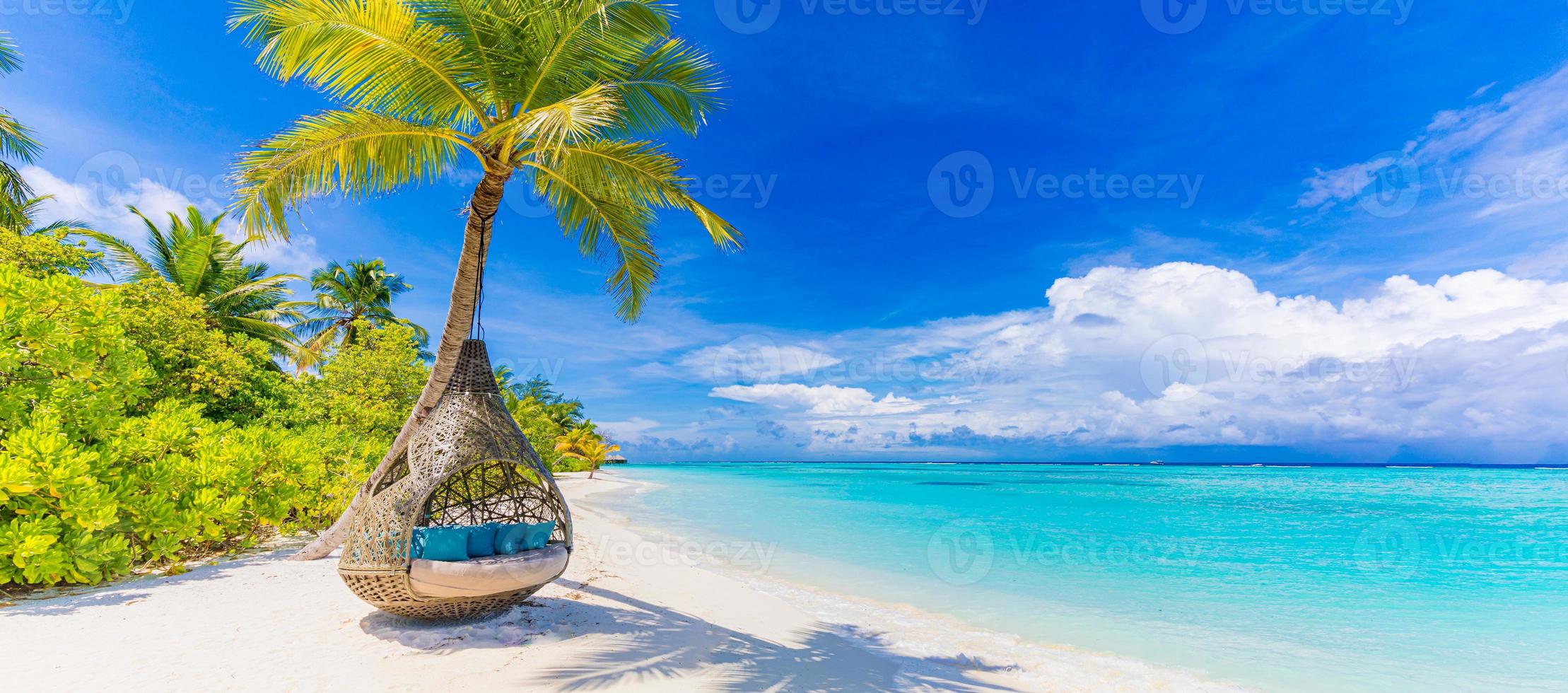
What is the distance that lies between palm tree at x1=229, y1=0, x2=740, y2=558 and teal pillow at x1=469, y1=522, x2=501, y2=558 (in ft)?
4.10

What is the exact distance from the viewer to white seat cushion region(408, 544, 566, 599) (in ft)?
14.4

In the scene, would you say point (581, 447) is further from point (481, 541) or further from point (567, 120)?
point (567, 120)

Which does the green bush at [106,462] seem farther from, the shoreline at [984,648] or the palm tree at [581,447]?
the palm tree at [581,447]

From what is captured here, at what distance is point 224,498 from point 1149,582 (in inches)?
510

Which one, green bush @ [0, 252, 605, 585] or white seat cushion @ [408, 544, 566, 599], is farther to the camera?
green bush @ [0, 252, 605, 585]

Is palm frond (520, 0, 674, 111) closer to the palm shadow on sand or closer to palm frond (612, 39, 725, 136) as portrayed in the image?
palm frond (612, 39, 725, 136)

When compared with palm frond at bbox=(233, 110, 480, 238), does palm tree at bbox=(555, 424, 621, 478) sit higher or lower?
lower

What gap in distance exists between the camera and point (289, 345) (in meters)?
17.5

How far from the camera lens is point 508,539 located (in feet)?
16.4

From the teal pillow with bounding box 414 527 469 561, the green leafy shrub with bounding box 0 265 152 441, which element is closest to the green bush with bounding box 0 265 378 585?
the green leafy shrub with bounding box 0 265 152 441

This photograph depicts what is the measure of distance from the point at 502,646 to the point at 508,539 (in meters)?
0.81

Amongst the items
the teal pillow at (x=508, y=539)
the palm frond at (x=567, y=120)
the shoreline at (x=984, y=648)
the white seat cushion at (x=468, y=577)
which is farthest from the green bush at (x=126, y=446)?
the shoreline at (x=984, y=648)

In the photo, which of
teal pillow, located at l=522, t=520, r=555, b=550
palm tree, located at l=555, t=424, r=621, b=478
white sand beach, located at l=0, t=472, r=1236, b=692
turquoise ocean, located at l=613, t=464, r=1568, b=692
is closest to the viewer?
white sand beach, located at l=0, t=472, r=1236, b=692

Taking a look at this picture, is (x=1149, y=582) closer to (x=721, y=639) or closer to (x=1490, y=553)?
(x=721, y=639)
